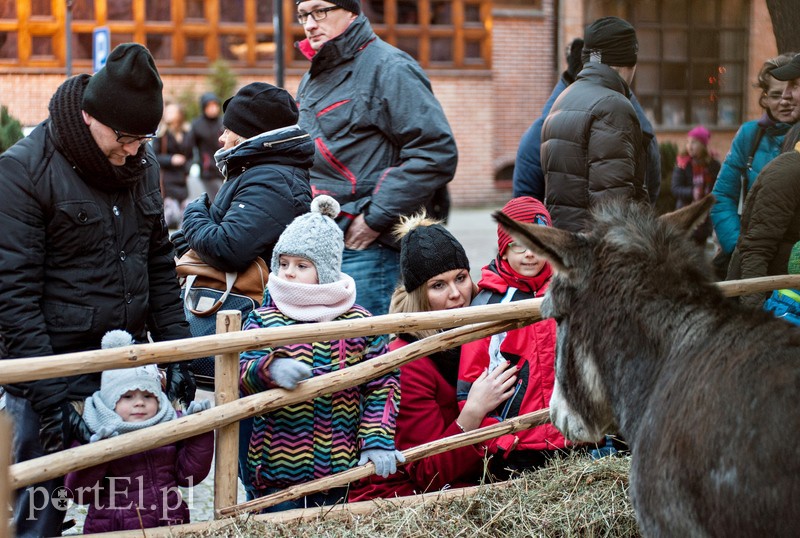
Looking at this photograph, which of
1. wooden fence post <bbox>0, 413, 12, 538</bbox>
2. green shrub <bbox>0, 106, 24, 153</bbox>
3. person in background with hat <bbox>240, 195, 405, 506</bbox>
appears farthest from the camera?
green shrub <bbox>0, 106, 24, 153</bbox>

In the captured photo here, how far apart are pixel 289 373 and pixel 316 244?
53cm

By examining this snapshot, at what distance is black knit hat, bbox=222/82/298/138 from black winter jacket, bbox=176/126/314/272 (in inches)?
2.9

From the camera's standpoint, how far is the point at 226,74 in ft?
64.1

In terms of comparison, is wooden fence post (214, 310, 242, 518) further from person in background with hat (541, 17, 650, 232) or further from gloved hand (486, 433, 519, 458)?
person in background with hat (541, 17, 650, 232)

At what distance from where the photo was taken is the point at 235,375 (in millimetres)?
3859

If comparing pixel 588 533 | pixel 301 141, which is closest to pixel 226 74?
pixel 301 141

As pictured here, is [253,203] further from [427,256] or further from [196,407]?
[196,407]

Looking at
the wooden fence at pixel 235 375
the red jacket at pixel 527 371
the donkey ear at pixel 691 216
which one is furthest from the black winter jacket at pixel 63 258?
the donkey ear at pixel 691 216

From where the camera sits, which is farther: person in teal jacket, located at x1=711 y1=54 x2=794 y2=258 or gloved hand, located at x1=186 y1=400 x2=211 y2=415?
person in teal jacket, located at x1=711 y1=54 x2=794 y2=258

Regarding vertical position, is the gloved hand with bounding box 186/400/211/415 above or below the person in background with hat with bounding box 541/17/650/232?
below

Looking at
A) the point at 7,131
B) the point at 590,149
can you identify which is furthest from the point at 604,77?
the point at 7,131

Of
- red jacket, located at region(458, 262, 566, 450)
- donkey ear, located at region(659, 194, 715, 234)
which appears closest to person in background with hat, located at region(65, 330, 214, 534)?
red jacket, located at region(458, 262, 566, 450)

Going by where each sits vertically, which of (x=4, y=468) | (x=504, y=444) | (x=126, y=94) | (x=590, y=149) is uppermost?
(x=126, y=94)

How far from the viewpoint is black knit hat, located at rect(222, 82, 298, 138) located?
4641 mm
